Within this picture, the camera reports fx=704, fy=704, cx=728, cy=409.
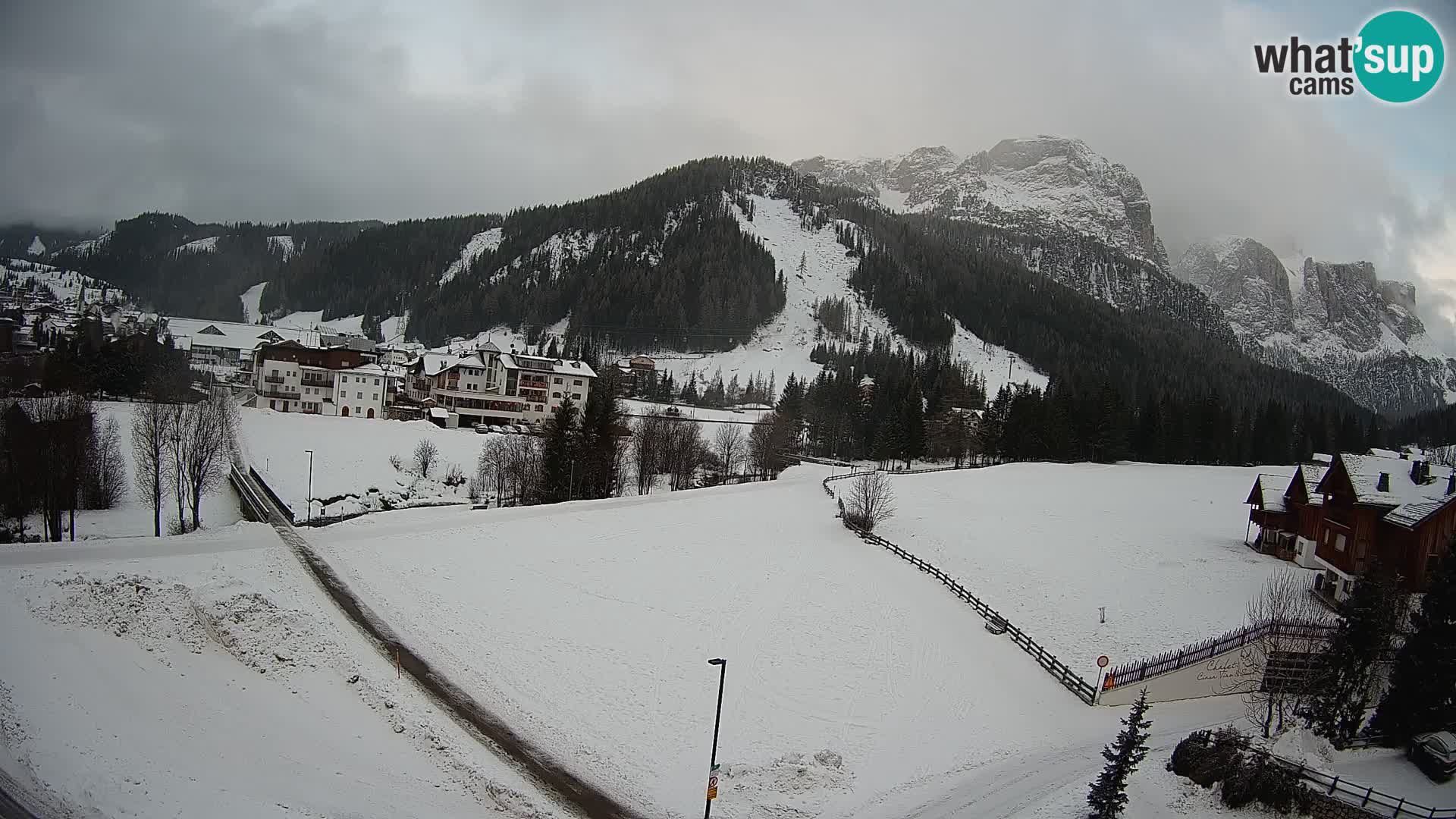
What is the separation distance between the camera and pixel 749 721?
25328mm

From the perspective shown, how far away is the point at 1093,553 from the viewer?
4544cm

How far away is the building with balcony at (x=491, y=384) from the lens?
90688mm

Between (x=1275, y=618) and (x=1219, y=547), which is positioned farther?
(x=1219, y=547)

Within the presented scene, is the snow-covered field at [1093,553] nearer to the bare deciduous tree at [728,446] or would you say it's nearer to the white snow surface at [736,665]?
the white snow surface at [736,665]

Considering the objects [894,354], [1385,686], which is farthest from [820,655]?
[894,354]

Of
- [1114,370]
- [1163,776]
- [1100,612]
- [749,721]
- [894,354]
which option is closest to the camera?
[1163,776]

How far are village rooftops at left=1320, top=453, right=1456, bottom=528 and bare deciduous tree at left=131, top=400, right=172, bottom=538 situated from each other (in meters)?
63.9

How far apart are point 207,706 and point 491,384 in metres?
74.1

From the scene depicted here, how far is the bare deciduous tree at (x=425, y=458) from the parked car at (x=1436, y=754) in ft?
204

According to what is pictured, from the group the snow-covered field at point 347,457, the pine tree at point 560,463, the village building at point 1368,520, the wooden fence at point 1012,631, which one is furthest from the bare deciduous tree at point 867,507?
the snow-covered field at point 347,457

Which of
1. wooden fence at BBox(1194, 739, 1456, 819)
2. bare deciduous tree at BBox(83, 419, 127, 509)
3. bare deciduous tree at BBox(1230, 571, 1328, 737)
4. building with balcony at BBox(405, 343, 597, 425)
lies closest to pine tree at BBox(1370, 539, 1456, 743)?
→ bare deciduous tree at BBox(1230, 571, 1328, 737)

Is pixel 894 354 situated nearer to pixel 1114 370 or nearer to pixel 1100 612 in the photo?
pixel 1114 370

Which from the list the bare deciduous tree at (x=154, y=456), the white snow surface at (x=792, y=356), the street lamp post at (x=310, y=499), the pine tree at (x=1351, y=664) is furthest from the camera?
the white snow surface at (x=792, y=356)

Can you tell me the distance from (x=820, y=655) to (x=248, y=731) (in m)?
20.7
